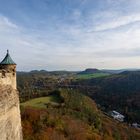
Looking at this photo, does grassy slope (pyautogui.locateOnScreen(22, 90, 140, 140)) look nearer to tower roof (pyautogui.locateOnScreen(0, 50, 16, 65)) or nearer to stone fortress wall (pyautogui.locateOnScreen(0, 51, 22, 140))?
stone fortress wall (pyautogui.locateOnScreen(0, 51, 22, 140))

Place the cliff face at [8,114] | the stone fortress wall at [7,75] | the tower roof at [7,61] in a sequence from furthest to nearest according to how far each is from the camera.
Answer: the tower roof at [7,61] → the stone fortress wall at [7,75] → the cliff face at [8,114]

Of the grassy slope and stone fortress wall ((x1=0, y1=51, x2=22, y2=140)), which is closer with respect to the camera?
stone fortress wall ((x1=0, y1=51, x2=22, y2=140))

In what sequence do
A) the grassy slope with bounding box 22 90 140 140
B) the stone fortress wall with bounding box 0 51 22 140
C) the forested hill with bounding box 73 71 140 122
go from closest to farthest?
the stone fortress wall with bounding box 0 51 22 140 < the grassy slope with bounding box 22 90 140 140 < the forested hill with bounding box 73 71 140 122

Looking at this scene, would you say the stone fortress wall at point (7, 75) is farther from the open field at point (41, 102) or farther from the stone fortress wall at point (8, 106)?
the open field at point (41, 102)

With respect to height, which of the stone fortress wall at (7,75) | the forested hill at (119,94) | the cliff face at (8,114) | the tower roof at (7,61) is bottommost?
the forested hill at (119,94)

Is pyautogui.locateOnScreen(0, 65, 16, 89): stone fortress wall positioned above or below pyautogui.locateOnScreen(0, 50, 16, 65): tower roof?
below

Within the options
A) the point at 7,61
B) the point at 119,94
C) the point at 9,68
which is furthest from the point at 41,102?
the point at 119,94

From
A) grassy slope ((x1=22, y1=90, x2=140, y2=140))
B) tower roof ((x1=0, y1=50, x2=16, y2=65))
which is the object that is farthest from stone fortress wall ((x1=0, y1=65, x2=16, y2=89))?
grassy slope ((x1=22, y1=90, x2=140, y2=140))

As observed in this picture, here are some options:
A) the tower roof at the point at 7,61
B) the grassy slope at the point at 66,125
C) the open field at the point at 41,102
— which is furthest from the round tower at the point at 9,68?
the open field at the point at 41,102
